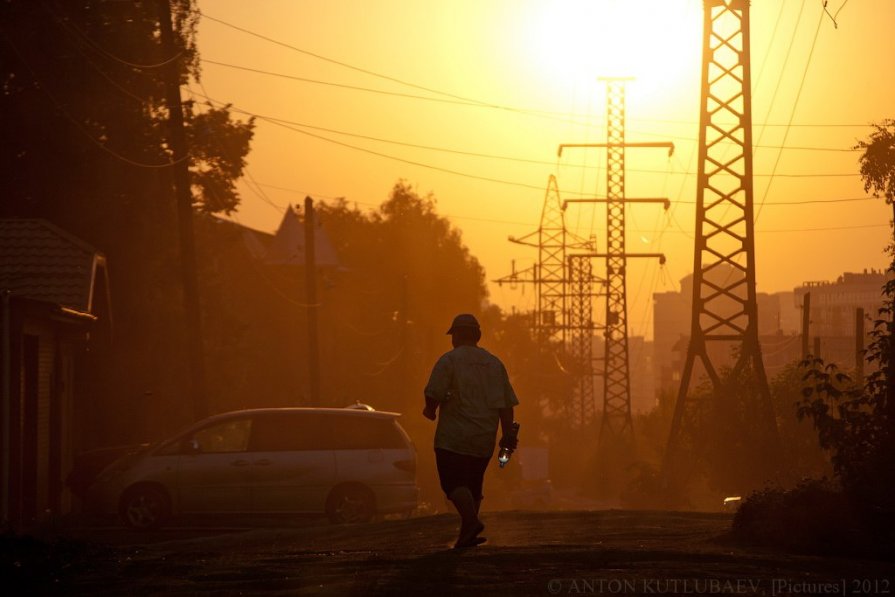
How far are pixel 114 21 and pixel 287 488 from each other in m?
18.2

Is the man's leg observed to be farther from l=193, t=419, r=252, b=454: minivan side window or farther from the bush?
l=193, t=419, r=252, b=454: minivan side window

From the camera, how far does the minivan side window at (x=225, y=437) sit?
69.1 feet

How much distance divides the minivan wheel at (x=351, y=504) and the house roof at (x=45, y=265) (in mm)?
5187

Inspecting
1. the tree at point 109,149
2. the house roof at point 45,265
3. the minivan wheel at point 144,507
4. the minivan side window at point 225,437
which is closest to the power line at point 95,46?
the tree at point 109,149

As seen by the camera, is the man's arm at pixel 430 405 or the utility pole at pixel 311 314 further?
the utility pole at pixel 311 314

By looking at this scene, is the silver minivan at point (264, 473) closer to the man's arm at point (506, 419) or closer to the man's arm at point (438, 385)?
the man's arm at point (506, 419)

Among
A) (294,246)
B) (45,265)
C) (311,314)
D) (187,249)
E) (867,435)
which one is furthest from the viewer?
(294,246)

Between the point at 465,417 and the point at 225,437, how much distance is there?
9796 millimetres

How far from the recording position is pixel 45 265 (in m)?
23.2

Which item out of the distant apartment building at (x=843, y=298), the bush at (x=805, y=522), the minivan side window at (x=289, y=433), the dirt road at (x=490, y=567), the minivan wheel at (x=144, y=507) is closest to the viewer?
the dirt road at (x=490, y=567)

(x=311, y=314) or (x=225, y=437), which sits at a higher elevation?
(x=311, y=314)

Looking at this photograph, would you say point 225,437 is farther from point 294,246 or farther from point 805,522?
point 294,246

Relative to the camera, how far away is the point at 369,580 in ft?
31.1

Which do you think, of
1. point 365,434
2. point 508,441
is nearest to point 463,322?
point 508,441
